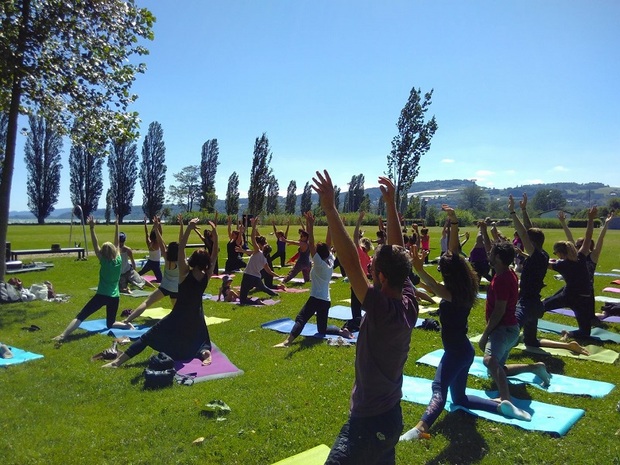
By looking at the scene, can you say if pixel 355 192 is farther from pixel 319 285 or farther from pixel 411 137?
pixel 319 285

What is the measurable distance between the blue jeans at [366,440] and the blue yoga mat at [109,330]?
690 cm

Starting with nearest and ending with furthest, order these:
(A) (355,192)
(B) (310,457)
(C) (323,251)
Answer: (B) (310,457) < (C) (323,251) < (A) (355,192)

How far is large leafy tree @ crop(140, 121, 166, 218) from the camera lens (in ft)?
275

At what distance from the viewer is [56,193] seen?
7856 cm

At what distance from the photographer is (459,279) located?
192 inches

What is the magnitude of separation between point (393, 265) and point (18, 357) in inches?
281

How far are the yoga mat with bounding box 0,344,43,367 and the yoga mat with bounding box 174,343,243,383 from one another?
7.85 ft

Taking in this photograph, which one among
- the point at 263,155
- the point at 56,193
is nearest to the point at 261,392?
the point at 263,155

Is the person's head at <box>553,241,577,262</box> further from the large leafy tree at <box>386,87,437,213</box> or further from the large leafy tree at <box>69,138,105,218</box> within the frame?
the large leafy tree at <box>69,138,105,218</box>

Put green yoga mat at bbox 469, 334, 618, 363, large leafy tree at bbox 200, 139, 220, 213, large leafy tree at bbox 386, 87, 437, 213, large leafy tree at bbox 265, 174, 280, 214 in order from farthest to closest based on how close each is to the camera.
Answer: large leafy tree at bbox 265, 174, 280, 214, large leafy tree at bbox 200, 139, 220, 213, large leafy tree at bbox 386, 87, 437, 213, green yoga mat at bbox 469, 334, 618, 363

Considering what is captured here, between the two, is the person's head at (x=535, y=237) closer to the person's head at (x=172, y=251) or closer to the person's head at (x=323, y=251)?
the person's head at (x=323, y=251)

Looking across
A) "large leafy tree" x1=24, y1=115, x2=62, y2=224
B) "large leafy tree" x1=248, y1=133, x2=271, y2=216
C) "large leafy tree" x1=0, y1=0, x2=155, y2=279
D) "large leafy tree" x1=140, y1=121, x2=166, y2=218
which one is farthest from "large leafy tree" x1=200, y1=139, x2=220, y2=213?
"large leafy tree" x1=0, y1=0, x2=155, y2=279

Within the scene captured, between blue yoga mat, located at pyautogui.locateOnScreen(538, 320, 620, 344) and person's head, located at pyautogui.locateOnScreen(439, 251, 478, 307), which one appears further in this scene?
blue yoga mat, located at pyautogui.locateOnScreen(538, 320, 620, 344)

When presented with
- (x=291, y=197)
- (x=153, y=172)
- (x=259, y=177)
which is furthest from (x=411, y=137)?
(x=291, y=197)
